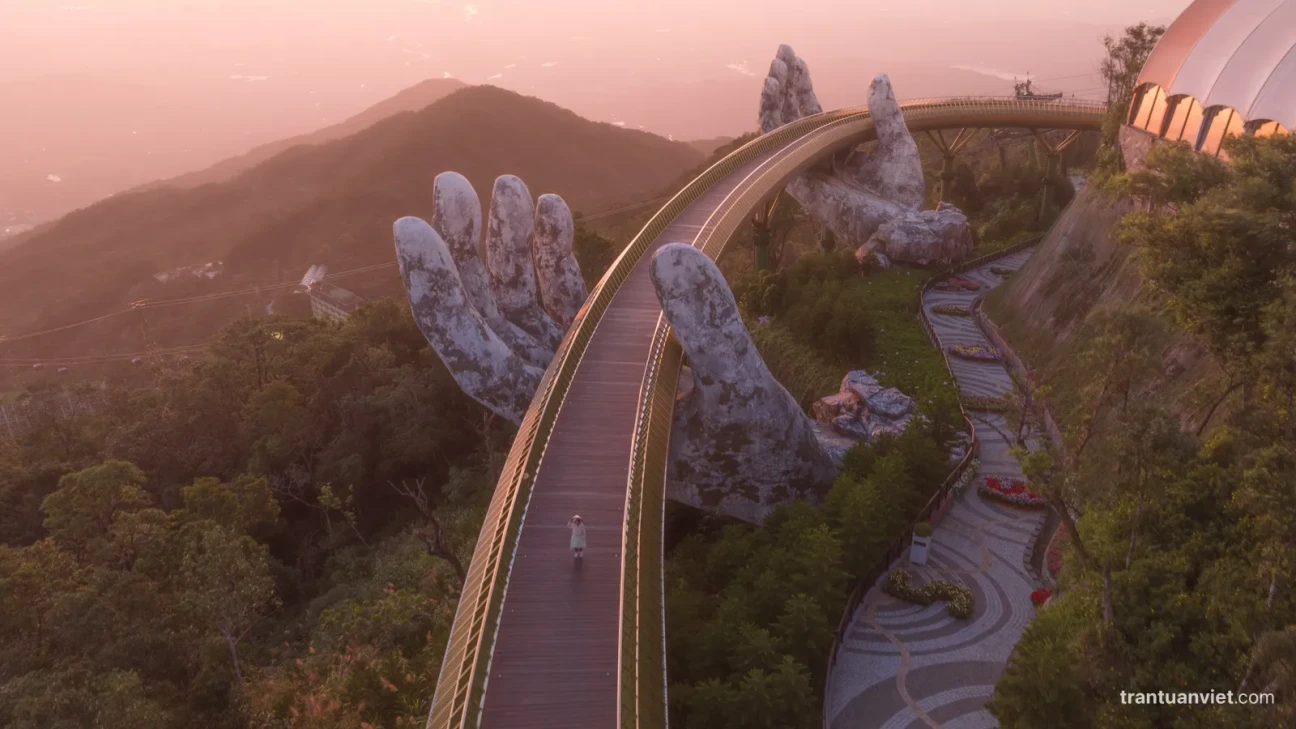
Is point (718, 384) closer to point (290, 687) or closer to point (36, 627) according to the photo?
point (290, 687)

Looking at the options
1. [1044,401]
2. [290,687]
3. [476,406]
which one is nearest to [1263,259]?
[1044,401]

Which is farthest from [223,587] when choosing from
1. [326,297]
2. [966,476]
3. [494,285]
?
[326,297]

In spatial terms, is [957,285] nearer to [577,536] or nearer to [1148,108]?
[1148,108]

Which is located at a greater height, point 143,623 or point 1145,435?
point 1145,435

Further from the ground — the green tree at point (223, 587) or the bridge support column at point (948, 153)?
the bridge support column at point (948, 153)

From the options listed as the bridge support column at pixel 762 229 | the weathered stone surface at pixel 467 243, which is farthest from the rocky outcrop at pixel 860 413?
the bridge support column at pixel 762 229

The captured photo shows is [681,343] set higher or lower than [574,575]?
higher

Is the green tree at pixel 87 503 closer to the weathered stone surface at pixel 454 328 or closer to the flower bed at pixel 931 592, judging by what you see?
the weathered stone surface at pixel 454 328
